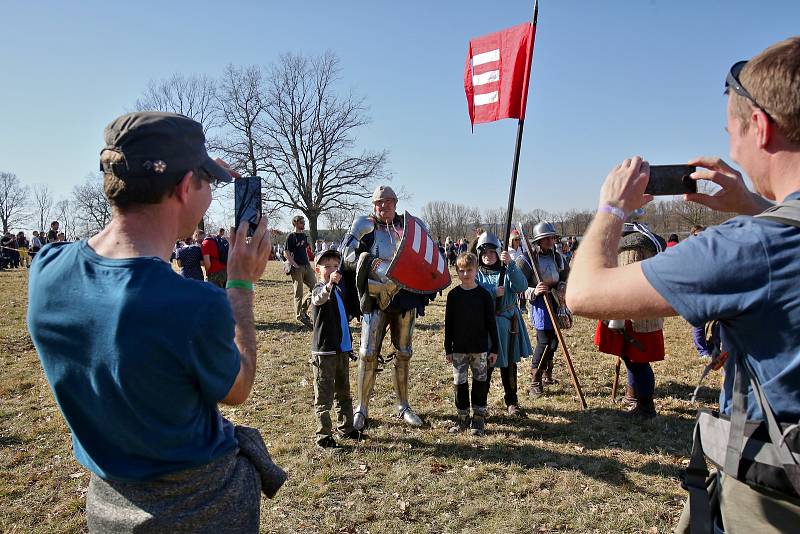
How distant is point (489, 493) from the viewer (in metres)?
3.99

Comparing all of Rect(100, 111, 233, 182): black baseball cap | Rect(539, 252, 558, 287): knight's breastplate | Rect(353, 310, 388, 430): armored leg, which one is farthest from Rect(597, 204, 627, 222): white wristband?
Rect(539, 252, 558, 287): knight's breastplate

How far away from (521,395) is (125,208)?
5764mm

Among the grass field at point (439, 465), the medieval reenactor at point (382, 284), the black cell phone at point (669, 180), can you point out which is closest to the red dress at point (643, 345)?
the grass field at point (439, 465)

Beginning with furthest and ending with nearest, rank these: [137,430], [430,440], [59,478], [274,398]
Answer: [274,398]
[430,440]
[59,478]
[137,430]

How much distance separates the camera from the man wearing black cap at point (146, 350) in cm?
124

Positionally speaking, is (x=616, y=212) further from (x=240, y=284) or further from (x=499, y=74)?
(x=499, y=74)

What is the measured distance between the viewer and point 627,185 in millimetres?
1527

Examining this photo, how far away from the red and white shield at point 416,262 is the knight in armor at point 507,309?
807mm

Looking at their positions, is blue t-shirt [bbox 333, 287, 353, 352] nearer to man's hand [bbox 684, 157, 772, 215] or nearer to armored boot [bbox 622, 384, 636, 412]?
armored boot [bbox 622, 384, 636, 412]

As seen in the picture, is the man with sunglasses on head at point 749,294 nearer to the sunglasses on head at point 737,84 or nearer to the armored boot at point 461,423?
the sunglasses on head at point 737,84

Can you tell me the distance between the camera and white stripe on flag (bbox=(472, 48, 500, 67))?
5.51 meters

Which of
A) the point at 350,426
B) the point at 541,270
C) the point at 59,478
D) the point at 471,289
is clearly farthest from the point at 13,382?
the point at 541,270

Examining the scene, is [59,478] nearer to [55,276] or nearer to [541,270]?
[55,276]

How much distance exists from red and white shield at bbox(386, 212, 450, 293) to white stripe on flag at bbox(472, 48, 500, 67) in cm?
200
